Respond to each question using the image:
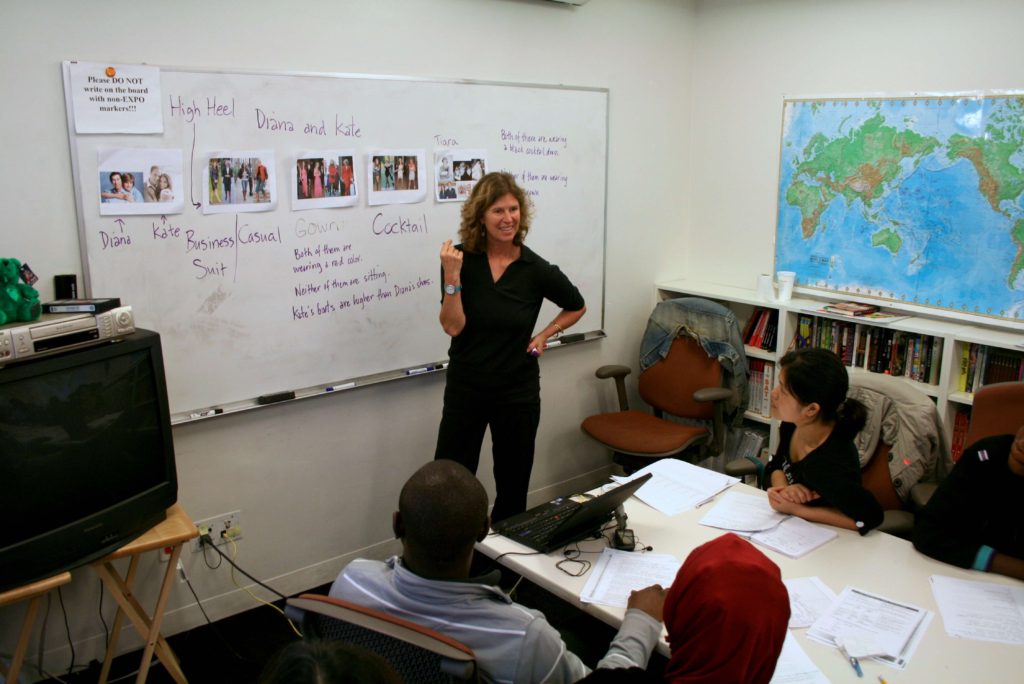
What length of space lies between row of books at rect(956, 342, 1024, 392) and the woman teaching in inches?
62.7

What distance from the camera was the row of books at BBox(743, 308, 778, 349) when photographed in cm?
389

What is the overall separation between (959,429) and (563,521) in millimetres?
2044

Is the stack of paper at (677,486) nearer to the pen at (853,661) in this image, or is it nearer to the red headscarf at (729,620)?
the pen at (853,661)

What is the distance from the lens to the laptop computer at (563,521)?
2.06 meters

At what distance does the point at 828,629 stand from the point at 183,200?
7.68ft

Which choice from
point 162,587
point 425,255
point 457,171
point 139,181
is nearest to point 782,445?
point 425,255

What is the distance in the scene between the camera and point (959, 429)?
129 inches

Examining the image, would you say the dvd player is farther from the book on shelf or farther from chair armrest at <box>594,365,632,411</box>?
the book on shelf

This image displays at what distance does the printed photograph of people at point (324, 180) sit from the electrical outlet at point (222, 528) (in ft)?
3.94

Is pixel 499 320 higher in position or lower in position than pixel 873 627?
higher

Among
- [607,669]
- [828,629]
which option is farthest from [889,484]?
[607,669]

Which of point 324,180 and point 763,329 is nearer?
point 324,180

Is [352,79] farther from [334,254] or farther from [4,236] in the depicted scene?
[4,236]

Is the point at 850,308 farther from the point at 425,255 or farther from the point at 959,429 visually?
the point at 425,255
